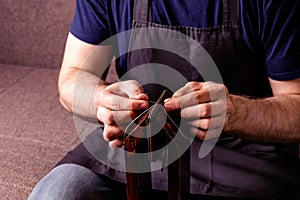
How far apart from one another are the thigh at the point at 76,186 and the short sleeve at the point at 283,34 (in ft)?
1.23

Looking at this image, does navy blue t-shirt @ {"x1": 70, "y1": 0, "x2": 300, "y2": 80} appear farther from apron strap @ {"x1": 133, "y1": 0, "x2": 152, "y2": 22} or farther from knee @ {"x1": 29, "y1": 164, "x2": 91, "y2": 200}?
knee @ {"x1": 29, "y1": 164, "x2": 91, "y2": 200}

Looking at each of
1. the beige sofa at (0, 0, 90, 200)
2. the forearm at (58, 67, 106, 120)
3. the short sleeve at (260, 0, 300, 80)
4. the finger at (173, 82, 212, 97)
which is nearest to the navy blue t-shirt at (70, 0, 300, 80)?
the short sleeve at (260, 0, 300, 80)

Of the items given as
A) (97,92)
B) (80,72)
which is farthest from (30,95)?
(97,92)

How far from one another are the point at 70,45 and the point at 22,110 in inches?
18.8

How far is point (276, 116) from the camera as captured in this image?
3.05 feet

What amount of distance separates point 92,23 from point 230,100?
0.40m

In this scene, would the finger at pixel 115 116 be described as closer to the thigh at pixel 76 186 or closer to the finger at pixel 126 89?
the finger at pixel 126 89

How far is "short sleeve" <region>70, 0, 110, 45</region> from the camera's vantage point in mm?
1103

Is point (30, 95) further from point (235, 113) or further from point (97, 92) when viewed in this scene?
point (235, 113)

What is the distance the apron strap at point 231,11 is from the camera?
98 centimetres

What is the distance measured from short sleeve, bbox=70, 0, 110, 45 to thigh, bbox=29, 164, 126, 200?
28 centimetres

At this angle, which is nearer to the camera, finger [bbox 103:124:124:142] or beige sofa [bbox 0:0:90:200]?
finger [bbox 103:124:124:142]

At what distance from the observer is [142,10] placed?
103cm

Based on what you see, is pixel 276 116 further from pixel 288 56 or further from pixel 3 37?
pixel 3 37
